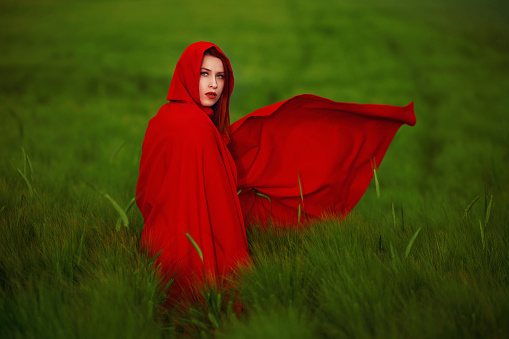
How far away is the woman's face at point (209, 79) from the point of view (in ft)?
5.39

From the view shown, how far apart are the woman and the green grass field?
16 cm

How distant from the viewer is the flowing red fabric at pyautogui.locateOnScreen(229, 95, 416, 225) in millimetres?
1819

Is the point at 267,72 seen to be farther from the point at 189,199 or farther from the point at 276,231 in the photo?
the point at 189,199

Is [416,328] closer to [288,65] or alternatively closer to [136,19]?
[288,65]

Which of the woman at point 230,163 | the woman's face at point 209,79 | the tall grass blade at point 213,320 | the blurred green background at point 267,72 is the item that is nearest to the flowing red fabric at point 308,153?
the woman at point 230,163

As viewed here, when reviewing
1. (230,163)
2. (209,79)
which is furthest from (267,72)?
(230,163)

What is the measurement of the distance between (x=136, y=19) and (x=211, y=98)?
6.78 meters

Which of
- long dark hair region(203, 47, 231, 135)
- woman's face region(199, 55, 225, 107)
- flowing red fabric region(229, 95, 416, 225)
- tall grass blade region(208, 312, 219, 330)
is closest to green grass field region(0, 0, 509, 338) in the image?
tall grass blade region(208, 312, 219, 330)

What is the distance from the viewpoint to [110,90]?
5.04 m

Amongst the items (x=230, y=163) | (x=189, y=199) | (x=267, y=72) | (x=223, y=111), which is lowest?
(x=189, y=199)

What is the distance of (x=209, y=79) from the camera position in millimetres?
1653

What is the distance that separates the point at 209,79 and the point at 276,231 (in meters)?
0.74

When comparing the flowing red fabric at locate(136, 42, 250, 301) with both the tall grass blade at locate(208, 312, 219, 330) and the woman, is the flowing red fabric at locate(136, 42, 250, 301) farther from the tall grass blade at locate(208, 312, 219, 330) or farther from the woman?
the tall grass blade at locate(208, 312, 219, 330)

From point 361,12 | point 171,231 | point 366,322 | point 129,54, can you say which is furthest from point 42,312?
point 361,12
